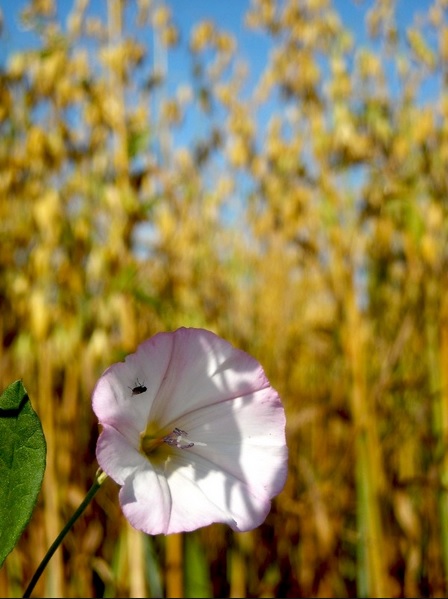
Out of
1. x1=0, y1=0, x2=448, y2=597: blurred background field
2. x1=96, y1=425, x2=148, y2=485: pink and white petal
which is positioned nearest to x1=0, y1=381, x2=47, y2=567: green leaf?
x1=96, y1=425, x2=148, y2=485: pink and white petal

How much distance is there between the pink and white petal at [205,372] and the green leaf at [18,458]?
9 cm

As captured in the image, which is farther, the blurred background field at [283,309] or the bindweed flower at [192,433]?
the blurred background field at [283,309]

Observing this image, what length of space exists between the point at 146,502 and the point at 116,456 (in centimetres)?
2

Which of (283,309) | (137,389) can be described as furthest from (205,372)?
(283,309)

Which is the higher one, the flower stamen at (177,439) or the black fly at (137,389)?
the black fly at (137,389)

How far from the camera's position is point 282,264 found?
69.6 inches

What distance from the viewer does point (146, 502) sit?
28 centimetres

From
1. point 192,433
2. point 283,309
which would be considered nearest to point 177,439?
point 192,433

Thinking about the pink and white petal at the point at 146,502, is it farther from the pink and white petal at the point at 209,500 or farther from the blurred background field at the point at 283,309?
the blurred background field at the point at 283,309

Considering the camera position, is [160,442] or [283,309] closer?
[160,442]

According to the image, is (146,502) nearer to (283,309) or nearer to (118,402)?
(118,402)

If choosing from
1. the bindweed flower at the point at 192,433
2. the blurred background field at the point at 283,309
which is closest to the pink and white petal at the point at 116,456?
the bindweed flower at the point at 192,433

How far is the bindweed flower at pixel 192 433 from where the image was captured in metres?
0.28

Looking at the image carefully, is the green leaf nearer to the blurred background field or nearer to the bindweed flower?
the bindweed flower
